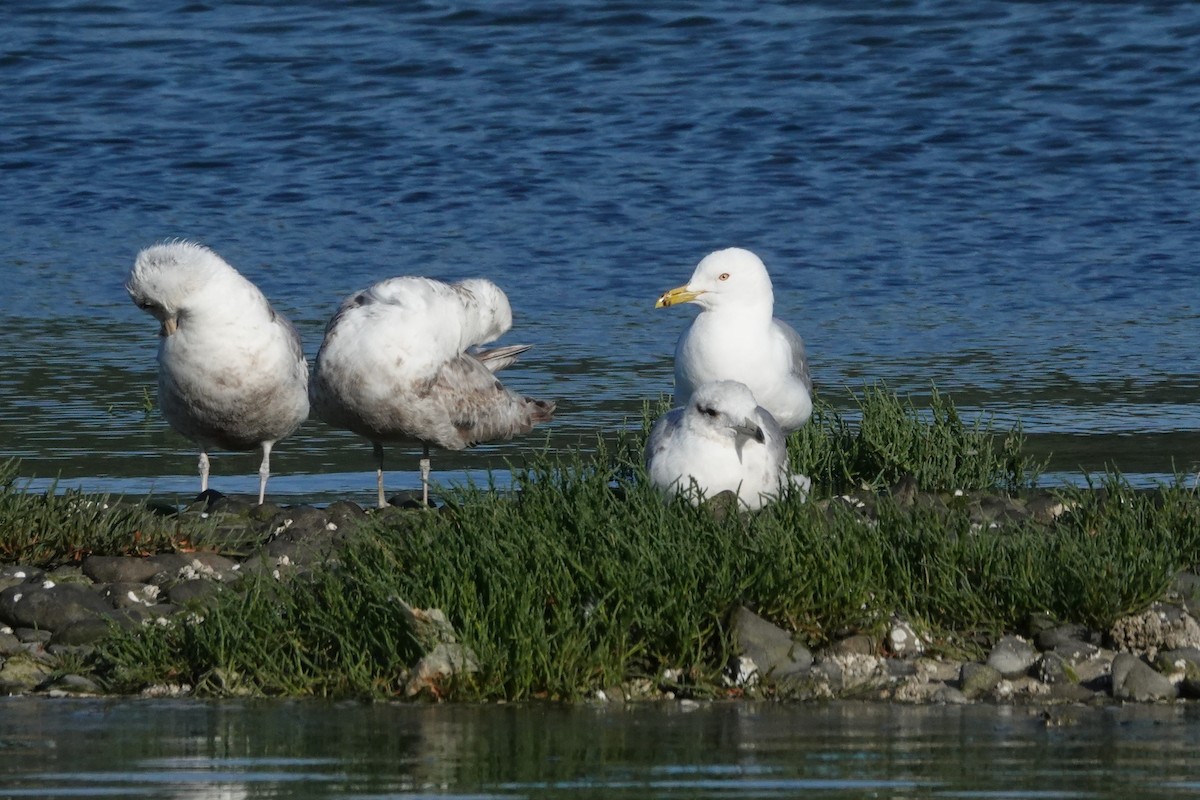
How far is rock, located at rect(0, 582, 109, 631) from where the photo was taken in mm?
7539

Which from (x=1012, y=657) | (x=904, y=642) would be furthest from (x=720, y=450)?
(x=1012, y=657)

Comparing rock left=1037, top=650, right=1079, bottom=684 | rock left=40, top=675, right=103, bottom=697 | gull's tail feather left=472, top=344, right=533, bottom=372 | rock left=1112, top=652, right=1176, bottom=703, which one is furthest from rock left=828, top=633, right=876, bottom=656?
gull's tail feather left=472, top=344, right=533, bottom=372

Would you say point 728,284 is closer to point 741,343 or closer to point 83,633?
point 741,343

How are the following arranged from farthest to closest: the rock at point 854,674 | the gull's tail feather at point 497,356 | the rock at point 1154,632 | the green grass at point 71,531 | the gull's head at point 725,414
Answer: the gull's tail feather at point 497,356, the gull's head at point 725,414, the green grass at point 71,531, the rock at point 1154,632, the rock at point 854,674

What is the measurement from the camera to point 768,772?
5512 millimetres

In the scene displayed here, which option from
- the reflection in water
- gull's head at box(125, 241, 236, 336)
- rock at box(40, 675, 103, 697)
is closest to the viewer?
the reflection in water

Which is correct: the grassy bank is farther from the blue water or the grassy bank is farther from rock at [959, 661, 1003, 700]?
the blue water

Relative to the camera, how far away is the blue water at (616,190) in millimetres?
13562

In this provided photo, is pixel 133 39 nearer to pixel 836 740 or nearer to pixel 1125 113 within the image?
pixel 1125 113

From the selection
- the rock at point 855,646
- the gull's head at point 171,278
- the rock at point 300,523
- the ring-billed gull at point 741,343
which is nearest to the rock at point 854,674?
the rock at point 855,646

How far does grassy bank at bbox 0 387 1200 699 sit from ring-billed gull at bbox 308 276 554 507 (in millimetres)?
2403

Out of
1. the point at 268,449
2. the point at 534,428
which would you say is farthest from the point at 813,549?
the point at 534,428

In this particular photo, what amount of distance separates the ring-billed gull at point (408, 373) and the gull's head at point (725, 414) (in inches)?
74.7

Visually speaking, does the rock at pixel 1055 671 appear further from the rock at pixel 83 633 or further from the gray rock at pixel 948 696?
the rock at pixel 83 633
